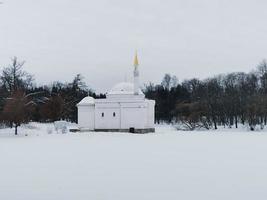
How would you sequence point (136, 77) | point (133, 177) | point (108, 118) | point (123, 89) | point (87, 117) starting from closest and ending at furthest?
1. point (133, 177)
2. point (108, 118)
3. point (87, 117)
4. point (136, 77)
5. point (123, 89)

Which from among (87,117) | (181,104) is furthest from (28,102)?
(181,104)

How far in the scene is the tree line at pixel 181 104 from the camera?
43.4 meters

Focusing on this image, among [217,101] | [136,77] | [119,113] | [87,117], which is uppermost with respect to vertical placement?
[136,77]

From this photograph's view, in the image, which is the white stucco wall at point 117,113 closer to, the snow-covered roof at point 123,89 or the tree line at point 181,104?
the snow-covered roof at point 123,89

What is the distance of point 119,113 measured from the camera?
4425 centimetres

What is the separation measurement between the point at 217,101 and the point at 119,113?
20.6m

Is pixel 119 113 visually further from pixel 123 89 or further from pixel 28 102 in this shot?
pixel 28 102

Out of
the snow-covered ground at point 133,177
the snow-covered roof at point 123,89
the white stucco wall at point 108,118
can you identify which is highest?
the snow-covered roof at point 123,89

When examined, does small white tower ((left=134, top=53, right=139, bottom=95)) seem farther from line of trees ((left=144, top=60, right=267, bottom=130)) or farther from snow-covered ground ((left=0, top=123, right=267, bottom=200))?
snow-covered ground ((left=0, top=123, right=267, bottom=200))

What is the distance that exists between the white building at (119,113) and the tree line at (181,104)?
683 centimetres

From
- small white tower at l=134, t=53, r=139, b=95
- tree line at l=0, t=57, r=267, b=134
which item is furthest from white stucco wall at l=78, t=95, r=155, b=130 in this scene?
tree line at l=0, t=57, r=267, b=134

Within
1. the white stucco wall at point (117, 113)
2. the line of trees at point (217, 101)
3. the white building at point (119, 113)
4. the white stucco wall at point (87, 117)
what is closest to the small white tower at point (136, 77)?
the white building at point (119, 113)

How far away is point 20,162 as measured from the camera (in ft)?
49.4

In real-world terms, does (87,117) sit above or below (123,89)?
below
